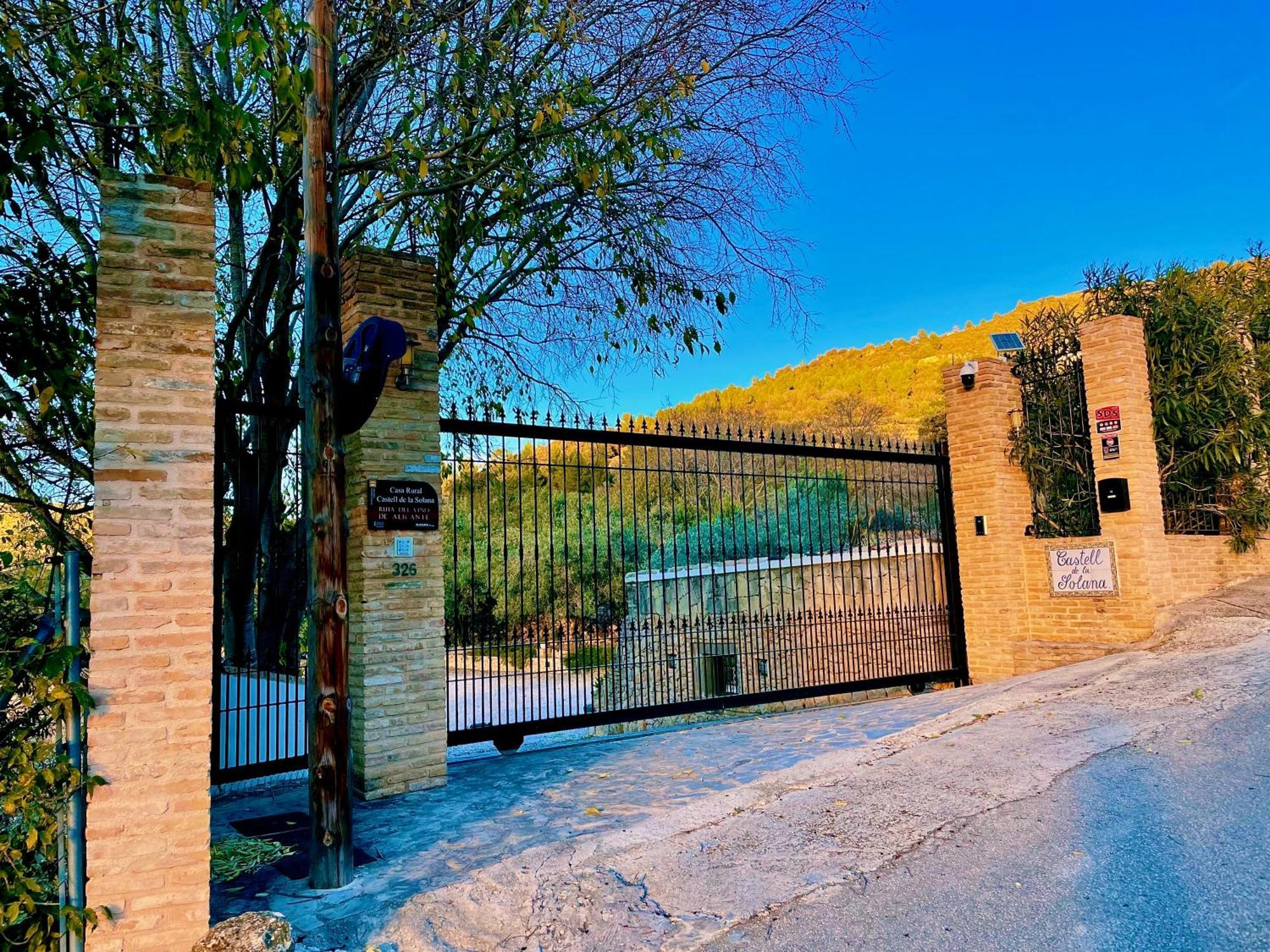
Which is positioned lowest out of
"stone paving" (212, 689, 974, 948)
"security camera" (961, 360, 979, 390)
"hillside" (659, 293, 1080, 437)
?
"stone paving" (212, 689, 974, 948)

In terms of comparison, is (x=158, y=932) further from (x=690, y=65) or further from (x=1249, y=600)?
(x=1249, y=600)

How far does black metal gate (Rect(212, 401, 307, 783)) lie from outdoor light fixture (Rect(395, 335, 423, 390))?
0.72 metres

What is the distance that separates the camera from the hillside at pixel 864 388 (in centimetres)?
3578

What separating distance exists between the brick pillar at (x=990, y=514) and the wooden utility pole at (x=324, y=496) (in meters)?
7.74

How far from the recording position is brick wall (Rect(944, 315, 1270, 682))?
8578 millimetres

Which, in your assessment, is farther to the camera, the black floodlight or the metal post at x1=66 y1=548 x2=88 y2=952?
the black floodlight

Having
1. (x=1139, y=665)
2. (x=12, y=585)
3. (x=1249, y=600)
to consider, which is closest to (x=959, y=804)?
(x=1139, y=665)

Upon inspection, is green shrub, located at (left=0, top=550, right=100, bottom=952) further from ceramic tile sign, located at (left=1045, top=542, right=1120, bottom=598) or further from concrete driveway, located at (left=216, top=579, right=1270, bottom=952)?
ceramic tile sign, located at (left=1045, top=542, right=1120, bottom=598)

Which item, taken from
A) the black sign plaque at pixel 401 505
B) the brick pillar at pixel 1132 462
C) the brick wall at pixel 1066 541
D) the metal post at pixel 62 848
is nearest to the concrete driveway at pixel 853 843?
the metal post at pixel 62 848

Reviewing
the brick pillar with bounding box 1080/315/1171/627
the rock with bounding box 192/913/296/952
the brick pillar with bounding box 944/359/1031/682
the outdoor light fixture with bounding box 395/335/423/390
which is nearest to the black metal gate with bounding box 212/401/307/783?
the outdoor light fixture with bounding box 395/335/423/390

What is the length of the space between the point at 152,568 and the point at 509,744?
413cm

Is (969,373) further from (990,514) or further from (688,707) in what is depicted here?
(688,707)

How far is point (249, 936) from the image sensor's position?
9.74 ft

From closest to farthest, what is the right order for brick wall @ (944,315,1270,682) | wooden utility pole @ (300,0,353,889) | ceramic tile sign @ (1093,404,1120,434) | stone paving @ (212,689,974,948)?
stone paving @ (212,689,974,948) < wooden utility pole @ (300,0,353,889) < brick wall @ (944,315,1270,682) < ceramic tile sign @ (1093,404,1120,434)
